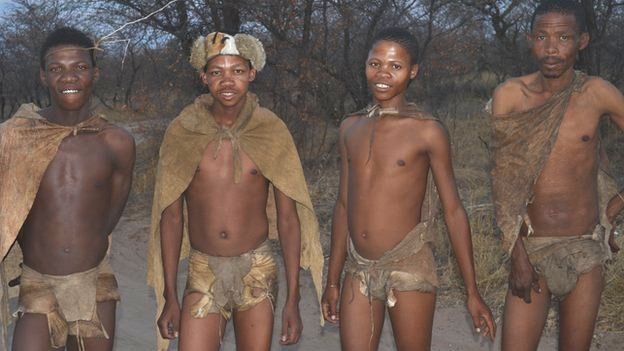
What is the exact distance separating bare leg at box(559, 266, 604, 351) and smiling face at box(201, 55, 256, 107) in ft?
5.56

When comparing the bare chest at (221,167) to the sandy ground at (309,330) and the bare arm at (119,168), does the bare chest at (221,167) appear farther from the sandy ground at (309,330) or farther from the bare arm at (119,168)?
the sandy ground at (309,330)

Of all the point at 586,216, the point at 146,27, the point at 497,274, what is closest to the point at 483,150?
the point at 146,27

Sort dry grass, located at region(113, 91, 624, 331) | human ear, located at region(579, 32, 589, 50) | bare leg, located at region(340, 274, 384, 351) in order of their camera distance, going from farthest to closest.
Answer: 1. dry grass, located at region(113, 91, 624, 331)
2. human ear, located at region(579, 32, 589, 50)
3. bare leg, located at region(340, 274, 384, 351)

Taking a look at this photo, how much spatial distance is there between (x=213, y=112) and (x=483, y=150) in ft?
26.5

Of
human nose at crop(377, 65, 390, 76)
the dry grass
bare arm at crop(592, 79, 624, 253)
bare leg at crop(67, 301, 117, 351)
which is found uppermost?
human nose at crop(377, 65, 390, 76)

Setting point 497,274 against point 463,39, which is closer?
point 497,274

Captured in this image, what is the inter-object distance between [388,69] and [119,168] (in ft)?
4.23

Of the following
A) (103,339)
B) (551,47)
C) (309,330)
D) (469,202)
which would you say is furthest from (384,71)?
(469,202)

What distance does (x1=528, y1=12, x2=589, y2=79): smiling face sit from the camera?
3.42 metres

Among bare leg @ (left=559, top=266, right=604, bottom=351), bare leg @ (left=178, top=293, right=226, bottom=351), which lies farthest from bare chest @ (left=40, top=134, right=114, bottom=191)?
bare leg @ (left=559, top=266, right=604, bottom=351)

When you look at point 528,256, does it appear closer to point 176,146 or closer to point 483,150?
point 176,146

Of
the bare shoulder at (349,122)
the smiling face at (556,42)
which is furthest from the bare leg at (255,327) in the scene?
the smiling face at (556,42)

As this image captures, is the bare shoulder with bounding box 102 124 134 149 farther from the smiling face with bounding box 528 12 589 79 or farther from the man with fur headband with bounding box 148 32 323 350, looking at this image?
the smiling face with bounding box 528 12 589 79

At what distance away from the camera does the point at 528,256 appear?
3.50 meters
